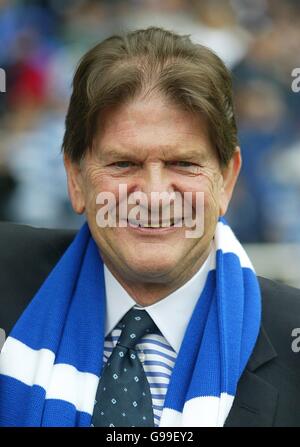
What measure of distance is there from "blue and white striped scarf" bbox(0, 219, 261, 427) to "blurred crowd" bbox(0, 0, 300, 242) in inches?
85.7

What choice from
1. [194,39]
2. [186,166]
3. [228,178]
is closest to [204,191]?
[186,166]

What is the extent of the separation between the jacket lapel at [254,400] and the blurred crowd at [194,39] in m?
2.34

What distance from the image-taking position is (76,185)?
217cm

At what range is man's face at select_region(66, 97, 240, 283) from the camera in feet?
6.35

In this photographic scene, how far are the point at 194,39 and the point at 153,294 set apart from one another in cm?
252

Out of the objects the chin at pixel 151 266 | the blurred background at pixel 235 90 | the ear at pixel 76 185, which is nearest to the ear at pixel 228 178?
the chin at pixel 151 266

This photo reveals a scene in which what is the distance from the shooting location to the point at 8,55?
172 inches

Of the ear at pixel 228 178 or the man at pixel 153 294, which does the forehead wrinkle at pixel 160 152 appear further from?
the ear at pixel 228 178

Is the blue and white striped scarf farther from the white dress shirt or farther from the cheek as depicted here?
the cheek

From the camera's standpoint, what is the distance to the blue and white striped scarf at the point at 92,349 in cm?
193

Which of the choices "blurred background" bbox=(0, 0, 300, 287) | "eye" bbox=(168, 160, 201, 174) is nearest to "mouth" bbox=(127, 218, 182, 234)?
"eye" bbox=(168, 160, 201, 174)

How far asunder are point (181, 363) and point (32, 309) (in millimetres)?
422

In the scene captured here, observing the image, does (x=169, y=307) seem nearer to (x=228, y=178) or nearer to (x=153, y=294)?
(x=153, y=294)

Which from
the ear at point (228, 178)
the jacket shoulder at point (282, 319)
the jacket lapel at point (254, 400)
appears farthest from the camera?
the ear at point (228, 178)
